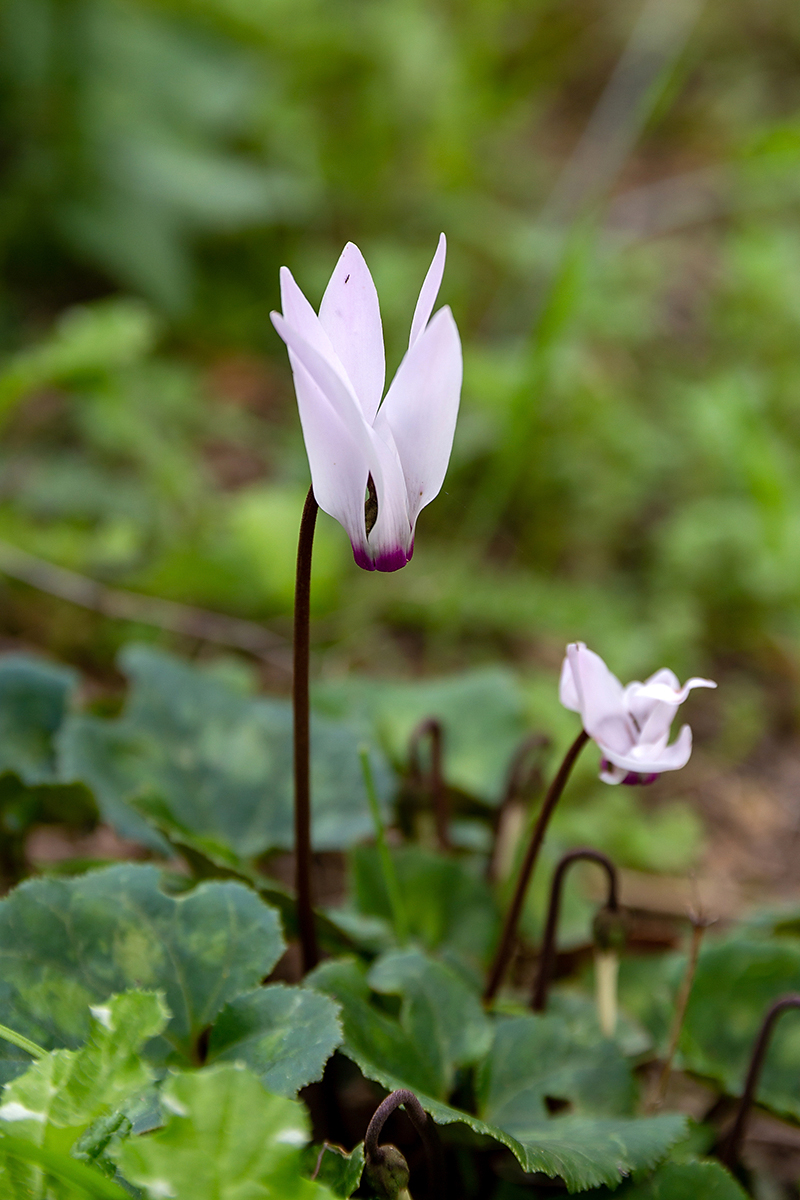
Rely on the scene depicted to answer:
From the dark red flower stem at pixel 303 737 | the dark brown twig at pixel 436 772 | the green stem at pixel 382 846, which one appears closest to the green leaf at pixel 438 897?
the dark brown twig at pixel 436 772

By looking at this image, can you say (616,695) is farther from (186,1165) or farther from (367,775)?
(186,1165)

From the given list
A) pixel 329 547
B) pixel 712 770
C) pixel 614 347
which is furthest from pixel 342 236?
pixel 712 770

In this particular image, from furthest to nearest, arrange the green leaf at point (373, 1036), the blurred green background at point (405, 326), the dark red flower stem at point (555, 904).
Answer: the blurred green background at point (405, 326) → the dark red flower stem at point (555, 904) → the green leaf at point (373, 1036)

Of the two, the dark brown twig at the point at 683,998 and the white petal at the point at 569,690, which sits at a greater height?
the white petal at the point at 569,690

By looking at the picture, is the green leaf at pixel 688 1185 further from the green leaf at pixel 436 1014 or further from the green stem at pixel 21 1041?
the green stem at pixel 21 1041

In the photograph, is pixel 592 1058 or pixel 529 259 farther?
pixel 529 259

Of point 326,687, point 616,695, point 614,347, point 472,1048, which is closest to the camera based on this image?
point 616,695

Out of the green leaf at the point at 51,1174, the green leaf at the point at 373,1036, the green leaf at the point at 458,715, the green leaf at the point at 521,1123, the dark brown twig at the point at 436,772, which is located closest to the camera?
the green leaf at the point at 51,1174

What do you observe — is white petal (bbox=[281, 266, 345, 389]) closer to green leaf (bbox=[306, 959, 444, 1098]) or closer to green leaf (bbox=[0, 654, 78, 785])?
green leaf (bbox=[306, 959, 444, 1098])
